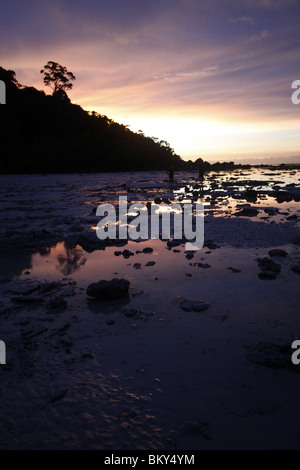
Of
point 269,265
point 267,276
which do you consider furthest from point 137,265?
point 269,265

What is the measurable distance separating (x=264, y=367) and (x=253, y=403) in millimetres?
652

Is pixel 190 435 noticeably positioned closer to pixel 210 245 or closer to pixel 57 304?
pixel 57 304

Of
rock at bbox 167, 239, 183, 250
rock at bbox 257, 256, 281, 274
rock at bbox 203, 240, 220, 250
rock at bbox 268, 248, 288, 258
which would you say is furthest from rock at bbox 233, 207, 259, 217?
rock at bbox 257, 256, 281, 274

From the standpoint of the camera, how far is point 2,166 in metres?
48.6

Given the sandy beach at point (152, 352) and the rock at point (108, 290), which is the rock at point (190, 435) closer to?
the sandy beach at point (152, 352)

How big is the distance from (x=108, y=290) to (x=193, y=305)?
1.62 m

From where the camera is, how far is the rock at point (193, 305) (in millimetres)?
4949

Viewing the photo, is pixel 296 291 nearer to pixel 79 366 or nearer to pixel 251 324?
pixel 251 324

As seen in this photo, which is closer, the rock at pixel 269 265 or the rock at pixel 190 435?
the rock at pixel 190 435

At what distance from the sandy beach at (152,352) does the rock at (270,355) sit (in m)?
0.01

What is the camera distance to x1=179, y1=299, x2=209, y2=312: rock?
16.2 ft

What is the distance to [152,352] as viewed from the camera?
3848mm

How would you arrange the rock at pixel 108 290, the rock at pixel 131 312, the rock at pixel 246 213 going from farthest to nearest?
the rock at pixel 246 213 → the rock at pixel 108 290 → the rock at pixel 131 312

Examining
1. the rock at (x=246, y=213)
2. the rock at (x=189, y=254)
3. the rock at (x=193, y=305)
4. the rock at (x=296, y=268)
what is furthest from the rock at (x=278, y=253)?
the rock at (x=246, y=213)
